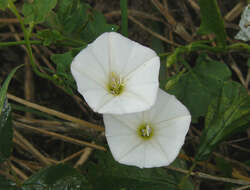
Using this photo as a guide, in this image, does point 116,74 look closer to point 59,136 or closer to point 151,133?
point 151,133

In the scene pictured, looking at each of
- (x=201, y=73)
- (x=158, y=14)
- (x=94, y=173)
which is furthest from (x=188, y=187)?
(x=158, y=14)

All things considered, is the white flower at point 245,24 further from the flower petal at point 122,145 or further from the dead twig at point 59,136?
the dead twig at point 59,136

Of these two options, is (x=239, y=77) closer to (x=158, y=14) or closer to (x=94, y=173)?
(x=158, y=14)

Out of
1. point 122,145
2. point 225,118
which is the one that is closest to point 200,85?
point 225,118

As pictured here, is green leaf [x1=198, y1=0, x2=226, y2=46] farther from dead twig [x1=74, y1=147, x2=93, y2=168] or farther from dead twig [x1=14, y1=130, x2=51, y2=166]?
dead twig [x1=14, y1=130, x2=51, y2=166]

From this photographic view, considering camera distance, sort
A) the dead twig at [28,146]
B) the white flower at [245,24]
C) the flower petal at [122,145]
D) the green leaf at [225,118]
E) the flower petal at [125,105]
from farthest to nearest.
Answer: the dead twig at [28,146] < the white flower at [245,24] < the green leaf at [225,118] < the flower petal at [122,145] < the flower petal at [125,105]

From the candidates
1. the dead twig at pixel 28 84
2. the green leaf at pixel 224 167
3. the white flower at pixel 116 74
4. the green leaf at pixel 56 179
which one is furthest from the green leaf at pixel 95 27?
the green leaf at pixel 224 167

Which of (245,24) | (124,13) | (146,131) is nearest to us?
(146,131)
